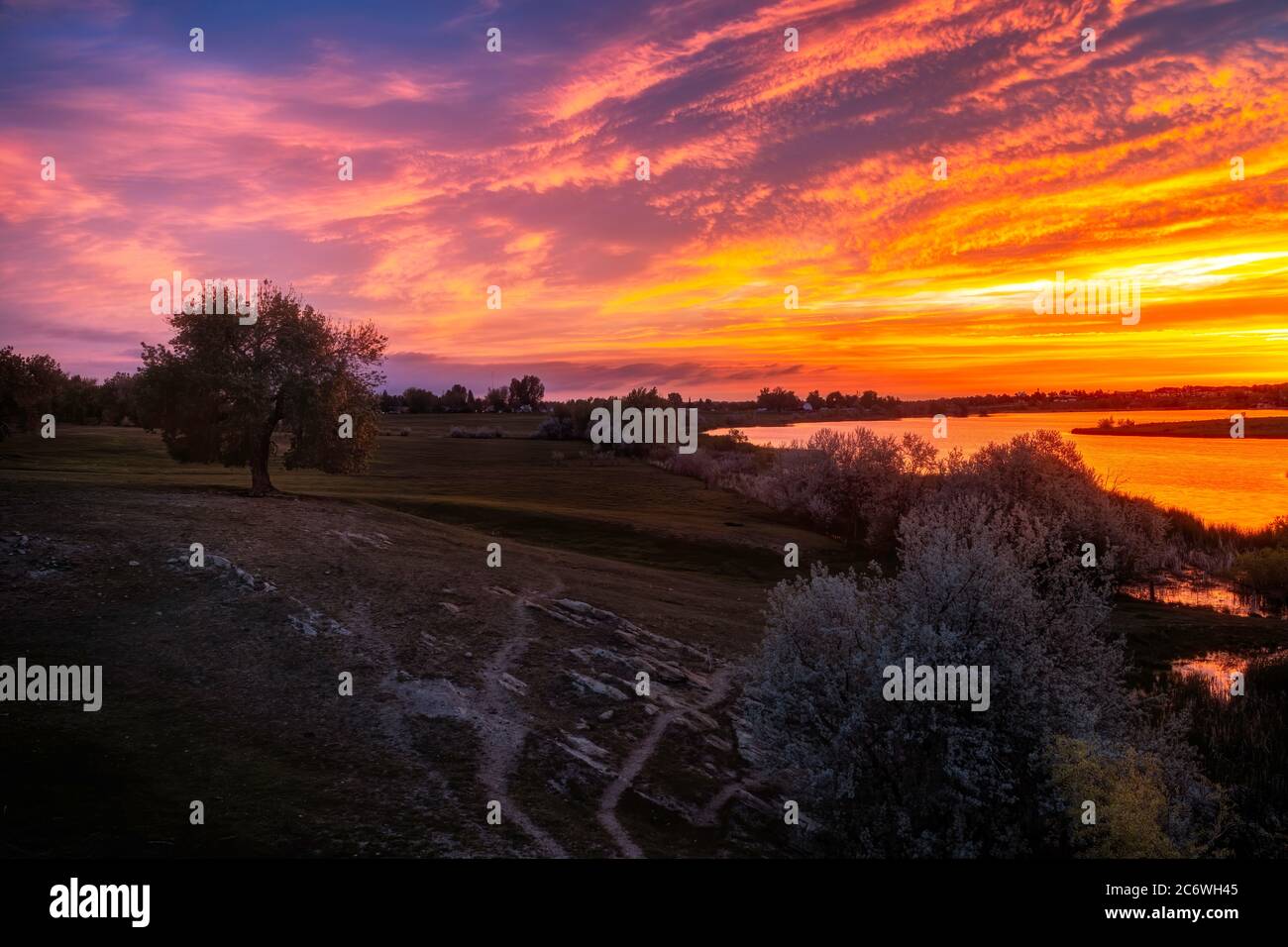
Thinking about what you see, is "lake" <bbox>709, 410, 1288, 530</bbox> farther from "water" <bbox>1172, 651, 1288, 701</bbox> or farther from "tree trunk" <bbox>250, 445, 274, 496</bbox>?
"tree trunk" <bbox>250, 445, 274, 496</bbox>

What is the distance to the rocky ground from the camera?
13680 millimetres

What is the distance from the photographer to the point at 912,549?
59.8 feet

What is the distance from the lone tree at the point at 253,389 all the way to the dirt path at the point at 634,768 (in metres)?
25.2

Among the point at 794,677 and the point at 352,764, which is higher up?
the point at 794,677

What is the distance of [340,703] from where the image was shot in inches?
734

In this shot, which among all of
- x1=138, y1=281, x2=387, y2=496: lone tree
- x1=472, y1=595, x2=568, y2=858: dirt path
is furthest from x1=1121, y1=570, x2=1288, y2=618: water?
x1=138, y1=281, x2=387, y2=496: lone tree

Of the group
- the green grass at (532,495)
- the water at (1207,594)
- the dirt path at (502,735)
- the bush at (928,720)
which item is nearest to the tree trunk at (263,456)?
the green grass at (532,495)

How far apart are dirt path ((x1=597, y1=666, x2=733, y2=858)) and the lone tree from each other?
992 inches

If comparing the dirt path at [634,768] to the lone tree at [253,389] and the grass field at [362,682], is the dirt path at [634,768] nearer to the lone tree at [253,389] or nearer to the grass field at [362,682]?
the grass field at [362,682]

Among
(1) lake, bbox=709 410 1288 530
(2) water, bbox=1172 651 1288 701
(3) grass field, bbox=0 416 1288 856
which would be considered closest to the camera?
(3) grass field, bbox=0 416 1288 856

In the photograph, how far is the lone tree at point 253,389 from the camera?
37.7 metres
